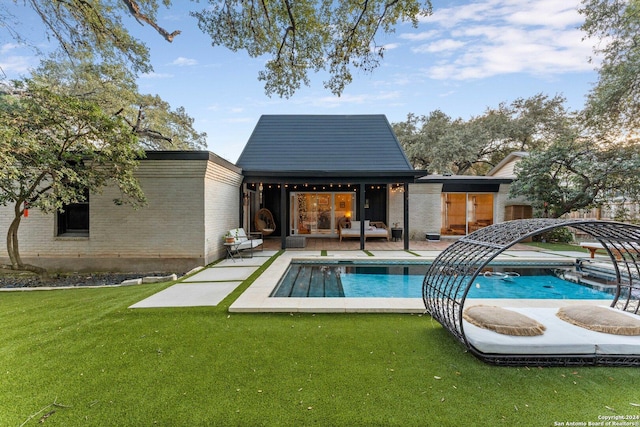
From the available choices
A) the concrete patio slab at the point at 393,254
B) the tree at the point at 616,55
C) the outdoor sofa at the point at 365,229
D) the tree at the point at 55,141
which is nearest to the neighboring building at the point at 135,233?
the tree at the point at 55,141

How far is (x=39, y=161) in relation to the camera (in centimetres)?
500

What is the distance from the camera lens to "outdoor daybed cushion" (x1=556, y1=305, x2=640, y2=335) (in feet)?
9.15

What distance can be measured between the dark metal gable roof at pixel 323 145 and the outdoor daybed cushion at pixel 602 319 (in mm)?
7377

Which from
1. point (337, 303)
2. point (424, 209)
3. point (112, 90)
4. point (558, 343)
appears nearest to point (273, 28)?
point (337, 303)

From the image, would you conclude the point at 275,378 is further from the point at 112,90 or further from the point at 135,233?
the point at 112,90

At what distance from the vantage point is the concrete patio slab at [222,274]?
19.1 ft

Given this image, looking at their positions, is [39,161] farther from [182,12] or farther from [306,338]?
[306,338]

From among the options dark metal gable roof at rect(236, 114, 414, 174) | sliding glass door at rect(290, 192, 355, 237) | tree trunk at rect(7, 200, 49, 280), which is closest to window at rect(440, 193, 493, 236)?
dark metal gable roof at rect(236, 114, 414, 174)

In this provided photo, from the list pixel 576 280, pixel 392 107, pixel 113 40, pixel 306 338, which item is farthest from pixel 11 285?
pixel 392 107

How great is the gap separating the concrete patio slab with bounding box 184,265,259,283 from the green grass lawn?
215cm

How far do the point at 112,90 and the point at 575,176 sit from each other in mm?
18326

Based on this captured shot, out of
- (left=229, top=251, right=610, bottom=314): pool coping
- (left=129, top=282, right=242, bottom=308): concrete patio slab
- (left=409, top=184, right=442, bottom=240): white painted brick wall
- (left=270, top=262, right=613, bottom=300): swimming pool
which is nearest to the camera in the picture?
(left=229, top=251, right=610, bottom=314): pool coping

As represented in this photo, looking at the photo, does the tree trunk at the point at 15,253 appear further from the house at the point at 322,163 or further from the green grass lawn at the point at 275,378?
the house at the point at 322,163

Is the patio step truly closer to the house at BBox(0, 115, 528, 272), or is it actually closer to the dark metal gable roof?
the house at BBox(0, 115, 528, 272)
